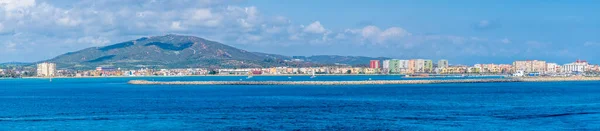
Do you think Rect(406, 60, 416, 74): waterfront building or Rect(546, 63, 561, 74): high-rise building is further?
Rect(406, 60, 416, 74): waterfront building

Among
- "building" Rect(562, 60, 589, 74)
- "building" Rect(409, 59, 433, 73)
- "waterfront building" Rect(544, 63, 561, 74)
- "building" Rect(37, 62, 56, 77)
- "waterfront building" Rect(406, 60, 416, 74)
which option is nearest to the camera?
"building" Rect(562, 60, 589, 74)

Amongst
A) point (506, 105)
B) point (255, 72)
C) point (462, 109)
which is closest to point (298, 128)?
point (462, 109)

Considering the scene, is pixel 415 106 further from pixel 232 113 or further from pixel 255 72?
pixel 255 72

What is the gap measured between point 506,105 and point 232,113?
14638 mm

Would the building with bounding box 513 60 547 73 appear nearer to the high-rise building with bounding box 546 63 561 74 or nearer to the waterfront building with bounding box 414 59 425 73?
the high-rise building with bounding box 546 63 561 74

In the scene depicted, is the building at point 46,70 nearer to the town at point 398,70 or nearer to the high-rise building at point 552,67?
the town at point 398,70

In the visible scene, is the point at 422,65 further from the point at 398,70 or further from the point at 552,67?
the point at 552,67

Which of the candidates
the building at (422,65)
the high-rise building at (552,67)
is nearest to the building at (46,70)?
the building at (422,65)

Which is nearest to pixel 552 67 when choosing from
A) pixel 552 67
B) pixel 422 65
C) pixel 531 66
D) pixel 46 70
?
pixel 552 67

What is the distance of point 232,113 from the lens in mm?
34875

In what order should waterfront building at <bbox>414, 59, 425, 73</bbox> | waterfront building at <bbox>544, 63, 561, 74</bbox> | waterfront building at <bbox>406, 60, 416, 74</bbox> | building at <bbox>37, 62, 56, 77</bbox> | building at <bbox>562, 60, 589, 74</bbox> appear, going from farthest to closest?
waterfront building at <bbox>414, 59, 425, 73</bbox> → waterfront building at <bbox>406, 60, 416, 74</bbox> → building at <bbox>37, 62, 56, 77</bbox> → waterfront building at <bbox>544, 63, 561, 74</bbox> → building at <bbox>562, 60, 589, 74</bbox>

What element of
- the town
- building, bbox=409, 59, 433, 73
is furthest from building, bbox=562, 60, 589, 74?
building, bbox=409, 59, 433, 73

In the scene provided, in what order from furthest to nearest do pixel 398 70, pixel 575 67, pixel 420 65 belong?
pixel 420 65 → pixel 398 70 → pixel 575 67

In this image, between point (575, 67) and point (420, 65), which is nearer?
point (575, 67)
